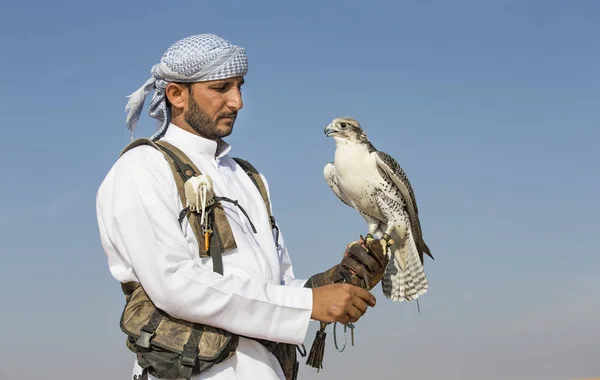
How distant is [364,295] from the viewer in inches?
115

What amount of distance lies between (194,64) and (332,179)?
2.61m

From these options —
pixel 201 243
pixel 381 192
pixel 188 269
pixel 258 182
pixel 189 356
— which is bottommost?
pixel 189 356

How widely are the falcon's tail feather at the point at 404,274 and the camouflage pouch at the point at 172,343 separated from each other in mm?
2621

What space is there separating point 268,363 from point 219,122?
1130 mm

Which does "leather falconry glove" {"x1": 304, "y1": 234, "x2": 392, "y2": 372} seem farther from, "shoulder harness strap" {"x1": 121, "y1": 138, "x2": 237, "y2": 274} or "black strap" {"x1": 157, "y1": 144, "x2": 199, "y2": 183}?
"black strap" {"x1": 157, "y1": 144, "x2": 199, "y2": 183}

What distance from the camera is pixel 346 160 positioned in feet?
17.6

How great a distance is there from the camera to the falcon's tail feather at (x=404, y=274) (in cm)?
536

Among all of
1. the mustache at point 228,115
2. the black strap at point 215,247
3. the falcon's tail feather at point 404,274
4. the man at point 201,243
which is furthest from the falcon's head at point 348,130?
A: the black strap at point 215,247

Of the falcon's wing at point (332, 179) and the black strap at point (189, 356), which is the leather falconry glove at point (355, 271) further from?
the falcon's wing at point (332, 179)

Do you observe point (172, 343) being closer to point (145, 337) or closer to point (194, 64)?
point (145, 337)

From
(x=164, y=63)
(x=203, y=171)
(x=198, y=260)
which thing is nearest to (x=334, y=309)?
(x=198, y=260)

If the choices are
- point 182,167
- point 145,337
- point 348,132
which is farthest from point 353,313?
point 348,132

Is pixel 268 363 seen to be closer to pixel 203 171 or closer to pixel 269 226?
pixel 269 226

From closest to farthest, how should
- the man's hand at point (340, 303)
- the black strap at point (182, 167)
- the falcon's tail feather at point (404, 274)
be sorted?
the man's hand at point (340, 303), the black strap at point (182, 167), the falcon's tail feather at point (404, 274)
